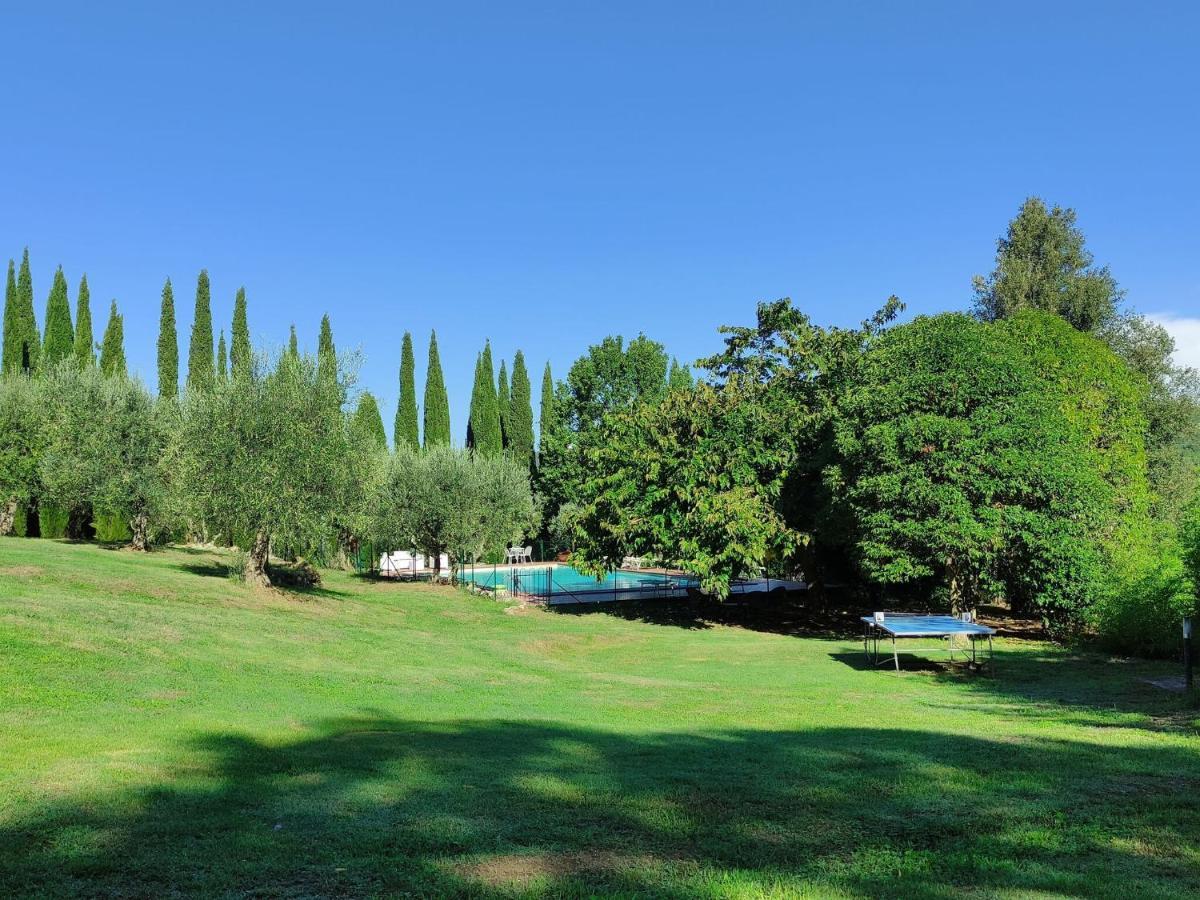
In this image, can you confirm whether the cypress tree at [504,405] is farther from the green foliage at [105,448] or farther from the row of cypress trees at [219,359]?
Result: the green foliage at [105,448]

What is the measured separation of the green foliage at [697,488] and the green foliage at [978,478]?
155 inches

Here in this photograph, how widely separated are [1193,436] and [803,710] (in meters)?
40.7

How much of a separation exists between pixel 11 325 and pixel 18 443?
23.7m

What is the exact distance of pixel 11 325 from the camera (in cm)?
5441

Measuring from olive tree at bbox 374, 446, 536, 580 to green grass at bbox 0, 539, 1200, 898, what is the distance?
1951 cm

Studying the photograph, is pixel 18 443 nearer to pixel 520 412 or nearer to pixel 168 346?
pixel 168 346

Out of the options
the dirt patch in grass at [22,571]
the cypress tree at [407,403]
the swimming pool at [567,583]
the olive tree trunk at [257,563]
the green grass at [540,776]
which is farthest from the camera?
the cypress tree at [407,403]

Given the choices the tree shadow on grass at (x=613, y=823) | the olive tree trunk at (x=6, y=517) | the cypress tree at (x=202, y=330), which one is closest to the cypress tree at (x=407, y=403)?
the cypress tree at (x=202, y=330)

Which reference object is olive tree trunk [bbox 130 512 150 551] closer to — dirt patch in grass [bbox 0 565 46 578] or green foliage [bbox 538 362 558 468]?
dirt patch in grass [bbox 0 565 46 578]

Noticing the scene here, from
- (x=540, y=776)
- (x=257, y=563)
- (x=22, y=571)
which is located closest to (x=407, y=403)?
(x=257, y=563)

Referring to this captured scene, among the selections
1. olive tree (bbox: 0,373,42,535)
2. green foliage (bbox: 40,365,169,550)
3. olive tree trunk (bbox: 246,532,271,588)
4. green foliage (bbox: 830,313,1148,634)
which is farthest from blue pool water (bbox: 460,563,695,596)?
olive tree (bbox: 0,373,42,535)

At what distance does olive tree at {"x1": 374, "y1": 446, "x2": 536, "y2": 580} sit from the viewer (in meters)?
38.8

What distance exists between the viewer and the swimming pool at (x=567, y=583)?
1671 inches

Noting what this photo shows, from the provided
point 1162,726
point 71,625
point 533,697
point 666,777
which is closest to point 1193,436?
point 1162,726
